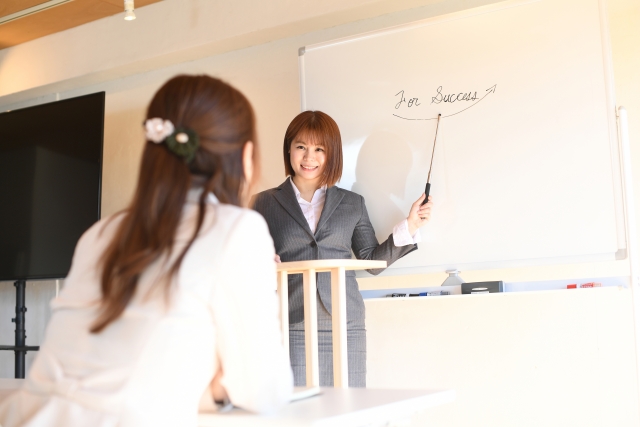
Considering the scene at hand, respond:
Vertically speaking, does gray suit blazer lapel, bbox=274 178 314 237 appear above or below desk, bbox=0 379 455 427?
above

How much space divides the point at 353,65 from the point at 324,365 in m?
1.26

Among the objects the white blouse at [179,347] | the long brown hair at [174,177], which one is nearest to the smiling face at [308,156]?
the long brown hair at [174,177]

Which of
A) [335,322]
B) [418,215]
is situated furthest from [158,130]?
[418,215]

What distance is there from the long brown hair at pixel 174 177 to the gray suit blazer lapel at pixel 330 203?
1.42 meters

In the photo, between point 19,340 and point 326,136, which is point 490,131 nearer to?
point 326,136

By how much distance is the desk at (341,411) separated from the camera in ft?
3.31

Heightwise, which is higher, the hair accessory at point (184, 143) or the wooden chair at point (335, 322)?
the hair accessory at point (184, 143)

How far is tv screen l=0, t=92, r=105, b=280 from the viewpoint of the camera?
3.79 metres

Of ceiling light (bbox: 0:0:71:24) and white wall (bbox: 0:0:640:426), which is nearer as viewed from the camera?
white wall (bbox: 0:0:640:426)

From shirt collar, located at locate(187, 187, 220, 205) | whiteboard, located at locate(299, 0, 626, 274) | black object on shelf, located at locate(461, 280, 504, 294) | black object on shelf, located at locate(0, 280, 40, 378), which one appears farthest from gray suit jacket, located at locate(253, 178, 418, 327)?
black object on shelf, located at locate(0, 280, 40, 378)

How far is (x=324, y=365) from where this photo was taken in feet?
8.23

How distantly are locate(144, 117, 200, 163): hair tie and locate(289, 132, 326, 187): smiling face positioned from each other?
1558mm

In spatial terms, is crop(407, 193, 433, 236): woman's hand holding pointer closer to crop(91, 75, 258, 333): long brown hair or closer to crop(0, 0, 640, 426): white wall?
crop(0, 0, 640, 426): white wall

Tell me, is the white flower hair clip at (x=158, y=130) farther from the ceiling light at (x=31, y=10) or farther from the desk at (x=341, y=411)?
the ceiling light at (x=31, y=10)
